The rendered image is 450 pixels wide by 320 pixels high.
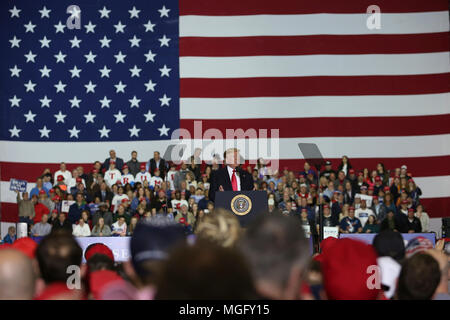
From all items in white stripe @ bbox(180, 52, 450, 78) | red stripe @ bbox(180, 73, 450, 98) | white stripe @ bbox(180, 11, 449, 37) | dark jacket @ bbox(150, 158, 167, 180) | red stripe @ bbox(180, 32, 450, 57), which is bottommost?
dark jacket @ bbox(150, 158, 167, 180)

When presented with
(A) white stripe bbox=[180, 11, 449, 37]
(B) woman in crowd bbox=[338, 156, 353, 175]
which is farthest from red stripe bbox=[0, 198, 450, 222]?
(A) white stripe bbox=[180, 11, 449, 37]

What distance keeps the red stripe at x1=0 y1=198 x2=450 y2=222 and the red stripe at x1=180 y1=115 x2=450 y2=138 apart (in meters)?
1.83

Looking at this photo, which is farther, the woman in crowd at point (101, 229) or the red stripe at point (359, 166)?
the red stripe at point (359, 166)

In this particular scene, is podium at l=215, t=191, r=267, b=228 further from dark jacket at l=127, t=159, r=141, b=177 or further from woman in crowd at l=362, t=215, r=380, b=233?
dark jacket at l=127, t=159, r=141, b=177

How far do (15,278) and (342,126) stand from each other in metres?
14.7

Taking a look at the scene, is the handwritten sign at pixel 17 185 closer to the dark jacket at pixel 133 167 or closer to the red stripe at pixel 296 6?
the dark jacket at pixel 133 167

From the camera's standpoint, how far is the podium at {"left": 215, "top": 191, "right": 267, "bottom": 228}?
646 centimetres

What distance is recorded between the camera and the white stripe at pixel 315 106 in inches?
649

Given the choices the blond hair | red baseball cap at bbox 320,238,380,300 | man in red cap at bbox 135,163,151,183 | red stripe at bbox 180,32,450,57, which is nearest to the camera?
red baseball cap at bbox 320,238,380,300

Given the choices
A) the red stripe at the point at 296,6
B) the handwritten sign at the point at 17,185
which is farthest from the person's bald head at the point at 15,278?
the red stripe at the point at 296,6

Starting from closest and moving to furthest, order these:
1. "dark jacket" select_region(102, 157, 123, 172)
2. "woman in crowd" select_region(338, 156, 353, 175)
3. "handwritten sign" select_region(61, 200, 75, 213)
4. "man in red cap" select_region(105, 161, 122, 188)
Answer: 1. "handwritten sign" select_region(61, 200, 75, 213)
2. "man in red cap" select_region(105, 161, 122, 188)
3. "dark jacket" select_region(102, 157, 123, 172)
4. "woman in crowd" select_region(338, 156, 353, 175)

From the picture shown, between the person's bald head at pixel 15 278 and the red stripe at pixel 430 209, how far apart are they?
14.8 meters

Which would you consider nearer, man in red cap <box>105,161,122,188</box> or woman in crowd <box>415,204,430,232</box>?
woman in crowd <box>415,204,430,232</box>
